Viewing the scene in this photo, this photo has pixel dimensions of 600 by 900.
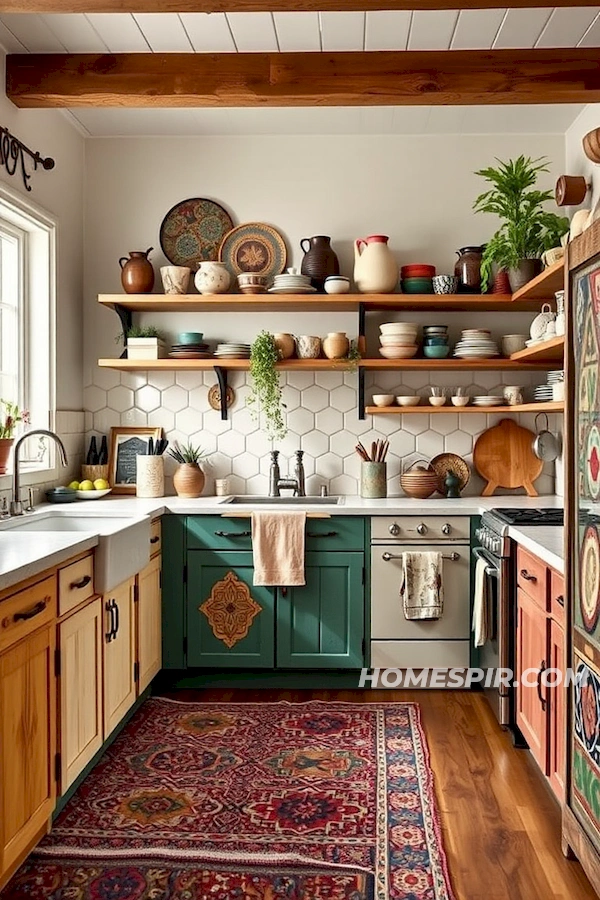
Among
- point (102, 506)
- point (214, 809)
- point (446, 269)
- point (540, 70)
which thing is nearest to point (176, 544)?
point (102, 506)

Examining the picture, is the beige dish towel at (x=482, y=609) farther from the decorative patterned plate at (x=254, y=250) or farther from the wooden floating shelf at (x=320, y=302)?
the decorative patterned plate at (x=254, y=250)

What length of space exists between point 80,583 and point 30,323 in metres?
1.79

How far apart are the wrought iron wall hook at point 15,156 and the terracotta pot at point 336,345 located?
5.11ft

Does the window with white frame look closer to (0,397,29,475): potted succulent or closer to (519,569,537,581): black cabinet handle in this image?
(0,397,29,475): potted succulent

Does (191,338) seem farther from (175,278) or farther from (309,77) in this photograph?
(309,77)

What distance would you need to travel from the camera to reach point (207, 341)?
4.59 m

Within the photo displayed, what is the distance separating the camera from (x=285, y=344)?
4.31 metres

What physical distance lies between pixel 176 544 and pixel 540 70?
2.61 m

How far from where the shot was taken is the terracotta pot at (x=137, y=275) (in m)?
4.38

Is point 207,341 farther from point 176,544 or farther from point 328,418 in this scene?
point 176,544

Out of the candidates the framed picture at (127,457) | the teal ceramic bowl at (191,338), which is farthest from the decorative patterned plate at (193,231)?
the framed picture at (127,457)

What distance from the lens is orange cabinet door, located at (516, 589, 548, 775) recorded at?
2805 millimetres

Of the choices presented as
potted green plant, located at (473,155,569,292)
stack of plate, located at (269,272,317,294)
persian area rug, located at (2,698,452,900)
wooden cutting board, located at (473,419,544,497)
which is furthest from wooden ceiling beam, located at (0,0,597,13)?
persian area rug, located at (2,698,452,900)

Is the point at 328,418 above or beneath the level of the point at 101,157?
beneath
